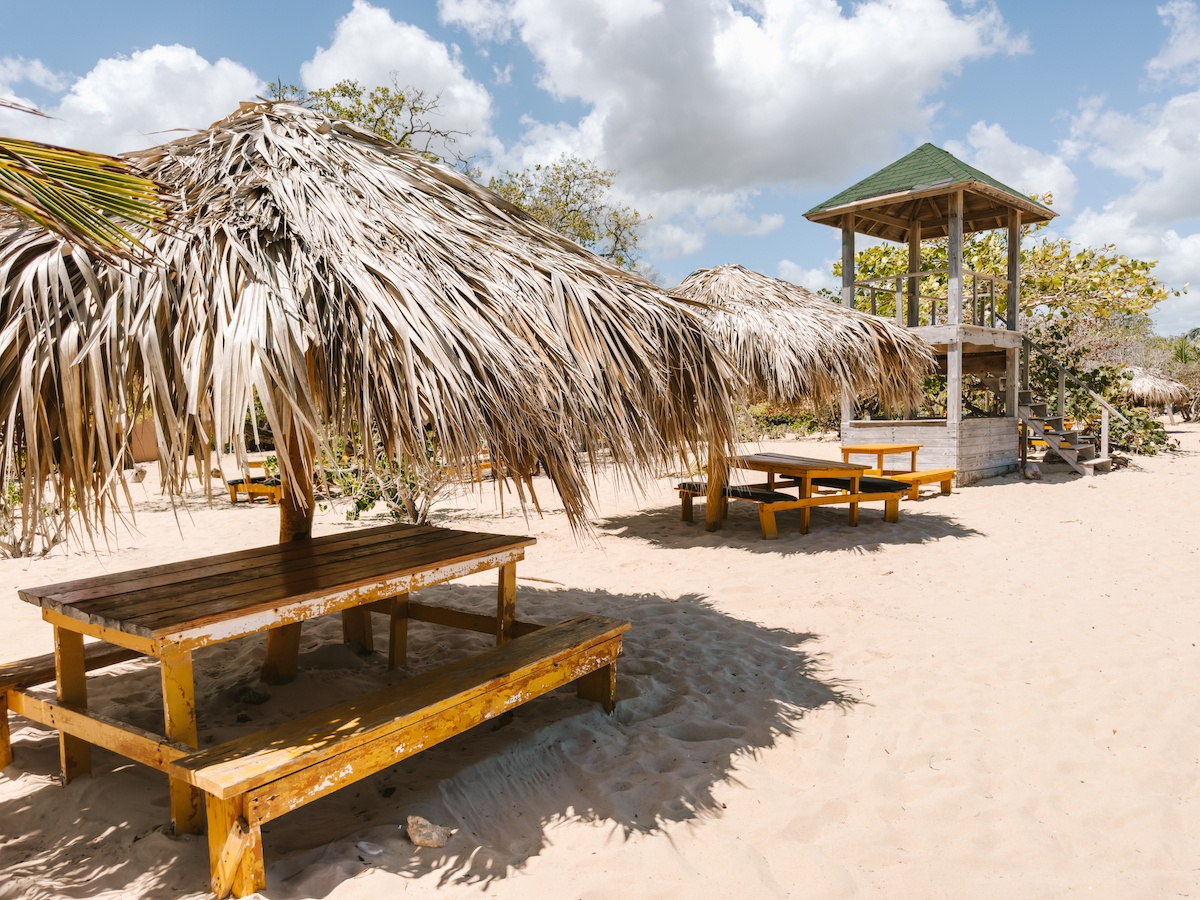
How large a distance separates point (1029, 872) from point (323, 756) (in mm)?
2264

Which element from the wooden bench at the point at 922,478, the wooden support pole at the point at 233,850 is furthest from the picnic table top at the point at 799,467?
the wooden support pole at the point at 233,850

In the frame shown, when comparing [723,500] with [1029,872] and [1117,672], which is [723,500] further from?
[1029,872]

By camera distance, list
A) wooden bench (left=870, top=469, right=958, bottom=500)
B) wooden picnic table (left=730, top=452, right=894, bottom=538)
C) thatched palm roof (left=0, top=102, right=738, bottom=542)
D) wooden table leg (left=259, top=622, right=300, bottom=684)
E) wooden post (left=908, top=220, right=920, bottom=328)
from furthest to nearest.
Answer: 1. wooden post (left=908, top=220, right=920, bottom=328)
2. wooden bench (left=870, top=469, right=958, bottom=500)
3. wooden picnic table (left=730, top=452, right=894, bottom=538)
4. wooden table leg (left=259, top=622, right=300, bottom=684)
5. thatched palm roof (left=0, top=102, right=738, bottom=542)

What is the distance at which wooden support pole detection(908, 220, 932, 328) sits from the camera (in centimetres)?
1242

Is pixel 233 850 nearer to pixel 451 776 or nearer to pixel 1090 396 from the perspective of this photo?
pixel 451 776

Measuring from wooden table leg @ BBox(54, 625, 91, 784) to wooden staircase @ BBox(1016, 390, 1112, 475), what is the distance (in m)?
13.2

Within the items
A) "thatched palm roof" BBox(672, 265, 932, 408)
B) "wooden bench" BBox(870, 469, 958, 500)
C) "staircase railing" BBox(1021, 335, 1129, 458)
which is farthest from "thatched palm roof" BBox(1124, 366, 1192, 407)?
"thatched palm roof" BBox(672, 265, 932, 408)

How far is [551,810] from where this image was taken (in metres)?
2.68

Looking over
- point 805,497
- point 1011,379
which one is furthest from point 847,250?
point 805,497

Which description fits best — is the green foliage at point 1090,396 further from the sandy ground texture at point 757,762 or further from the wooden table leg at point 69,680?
the wooden table leg at point 69,680

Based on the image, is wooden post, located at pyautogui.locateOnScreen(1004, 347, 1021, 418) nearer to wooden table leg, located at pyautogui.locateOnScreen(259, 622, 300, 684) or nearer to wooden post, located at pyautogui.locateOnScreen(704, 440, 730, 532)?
wooden post, located at pyautogui.locateOnScreen(704, 440, 730, 532)

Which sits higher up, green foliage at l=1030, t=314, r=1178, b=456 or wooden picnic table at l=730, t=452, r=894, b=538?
green foliage at l=1030, t=314, r=1178, b=456

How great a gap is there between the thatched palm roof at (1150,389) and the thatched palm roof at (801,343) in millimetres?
17199

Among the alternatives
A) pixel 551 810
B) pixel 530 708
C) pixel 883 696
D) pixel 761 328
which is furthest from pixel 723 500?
pixel 551 810
